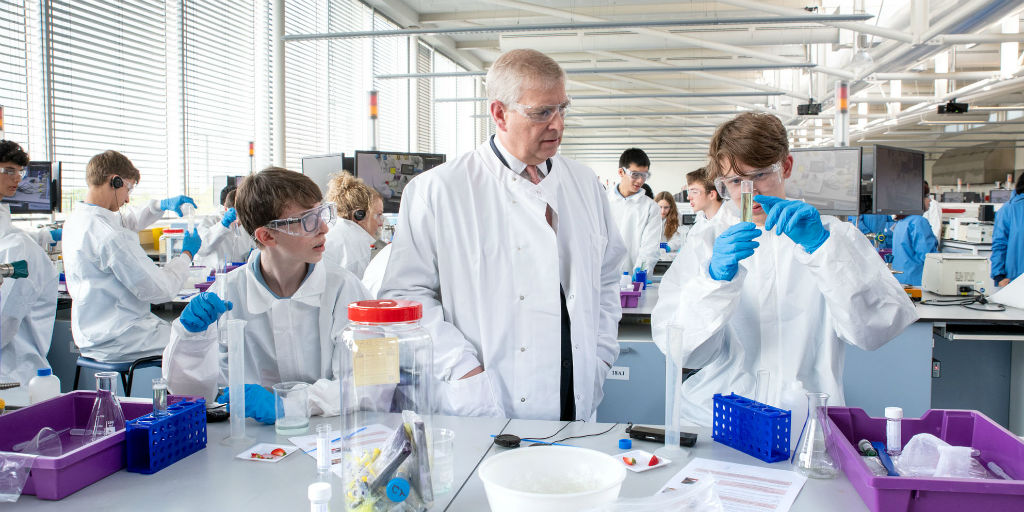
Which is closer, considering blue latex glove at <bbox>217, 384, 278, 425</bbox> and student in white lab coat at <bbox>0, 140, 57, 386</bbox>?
blue latex glove at <bbox>217, 384, 278, 425</bbox>

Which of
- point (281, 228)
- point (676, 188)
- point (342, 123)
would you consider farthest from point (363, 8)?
point (676, 188)

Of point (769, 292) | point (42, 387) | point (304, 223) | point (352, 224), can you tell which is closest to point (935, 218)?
point (352, 224)

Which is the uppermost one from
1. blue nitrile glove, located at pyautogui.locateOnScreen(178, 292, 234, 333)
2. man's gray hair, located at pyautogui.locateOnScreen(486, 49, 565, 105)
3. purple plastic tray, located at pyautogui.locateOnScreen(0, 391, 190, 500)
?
man's gray hair, located at pyautogui.locateOnScreen(486, 49, 565, 105)

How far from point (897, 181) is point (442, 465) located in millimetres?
4044

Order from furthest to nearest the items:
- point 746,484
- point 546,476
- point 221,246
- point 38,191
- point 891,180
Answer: point 221,246 → point 38,191 → point 891,180 → point 746,484 → point 546,476

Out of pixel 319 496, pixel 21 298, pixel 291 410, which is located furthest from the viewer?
pixel 21 298

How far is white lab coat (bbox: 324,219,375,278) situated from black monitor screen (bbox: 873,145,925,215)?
3.16 metres

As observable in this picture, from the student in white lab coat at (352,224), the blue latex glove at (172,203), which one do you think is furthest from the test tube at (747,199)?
the blue latex glove at (172,203)

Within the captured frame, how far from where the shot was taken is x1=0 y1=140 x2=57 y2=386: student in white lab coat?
3486 mm

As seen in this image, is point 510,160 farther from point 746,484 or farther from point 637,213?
point 637,213

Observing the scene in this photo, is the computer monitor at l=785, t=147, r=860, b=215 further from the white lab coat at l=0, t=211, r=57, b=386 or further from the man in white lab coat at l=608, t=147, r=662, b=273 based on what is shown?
the white lab coat at l=0, t=211, r=57, b=386

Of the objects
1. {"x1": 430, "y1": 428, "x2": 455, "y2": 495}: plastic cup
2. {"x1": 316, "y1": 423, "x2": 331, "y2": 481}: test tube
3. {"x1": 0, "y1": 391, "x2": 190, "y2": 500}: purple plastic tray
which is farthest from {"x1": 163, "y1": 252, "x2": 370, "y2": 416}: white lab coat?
{"x1": 430, "y1": 428, "x2": 455, "y2": 495}: plastic cup

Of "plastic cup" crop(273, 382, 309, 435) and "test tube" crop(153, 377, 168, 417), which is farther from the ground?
"test tube" crop(153, 377, 168, 417)

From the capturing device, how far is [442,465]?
1299 millimetres
